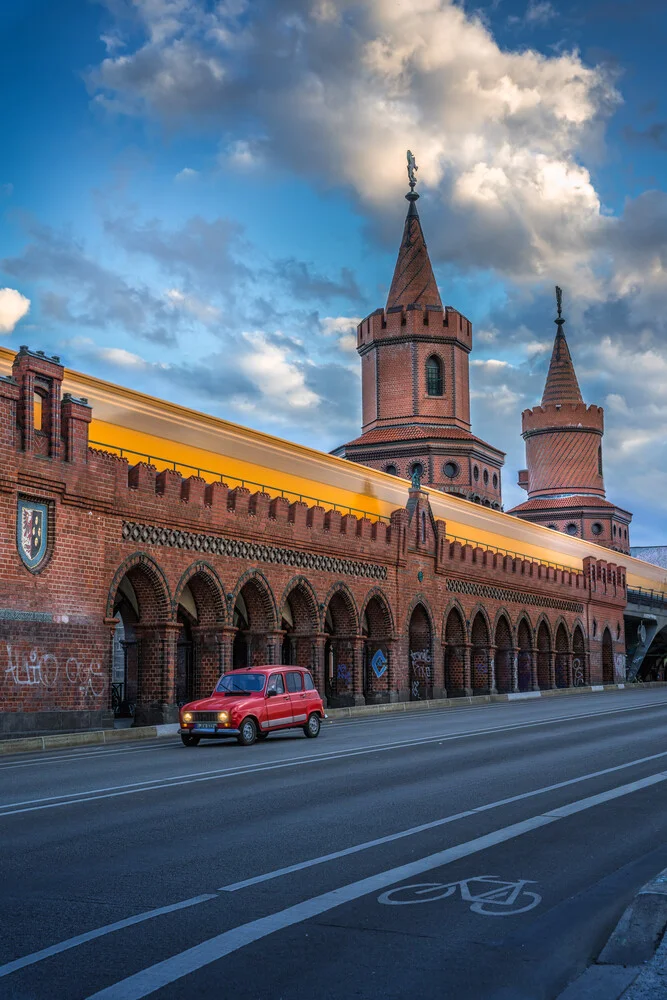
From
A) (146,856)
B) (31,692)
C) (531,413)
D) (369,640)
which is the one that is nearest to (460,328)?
(531,413)

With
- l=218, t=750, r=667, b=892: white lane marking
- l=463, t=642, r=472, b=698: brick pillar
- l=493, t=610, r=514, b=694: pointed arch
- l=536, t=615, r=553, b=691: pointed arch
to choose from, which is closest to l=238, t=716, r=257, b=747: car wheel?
l=218, t=750, r=667, b=892: white lane marking

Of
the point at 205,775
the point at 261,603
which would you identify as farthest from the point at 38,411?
the point at 205,775

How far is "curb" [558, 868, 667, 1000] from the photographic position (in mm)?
5457

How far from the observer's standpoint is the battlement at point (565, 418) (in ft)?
270

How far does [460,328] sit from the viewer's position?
64.3m

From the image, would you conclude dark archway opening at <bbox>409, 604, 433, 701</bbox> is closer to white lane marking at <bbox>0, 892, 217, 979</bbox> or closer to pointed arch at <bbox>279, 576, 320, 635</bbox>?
pointed arch at <bbox>279, 576, 320, 635</bbox>

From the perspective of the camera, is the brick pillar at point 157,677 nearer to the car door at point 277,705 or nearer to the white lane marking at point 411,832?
the car door at point 277,705

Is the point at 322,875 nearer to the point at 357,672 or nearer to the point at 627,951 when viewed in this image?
the point at 627,951

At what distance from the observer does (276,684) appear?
2300cm

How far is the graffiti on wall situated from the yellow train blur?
7905mm

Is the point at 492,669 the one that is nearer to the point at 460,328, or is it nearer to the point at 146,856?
the point at 460,328

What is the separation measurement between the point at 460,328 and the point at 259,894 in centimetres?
5870

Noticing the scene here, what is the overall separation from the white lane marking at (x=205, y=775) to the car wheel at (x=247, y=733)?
2.88 m

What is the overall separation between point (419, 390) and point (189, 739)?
43.4 m
